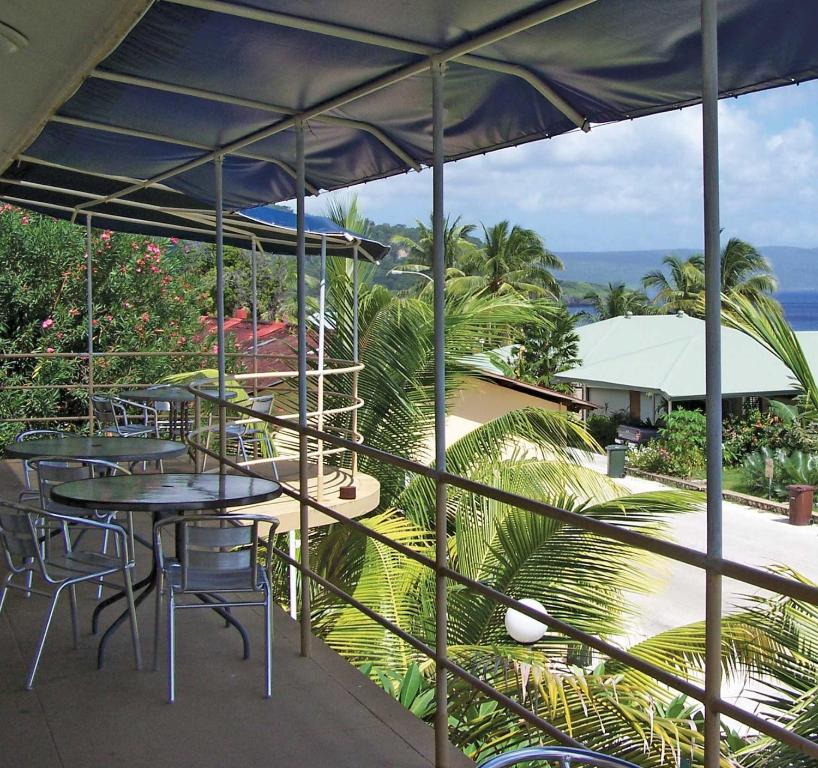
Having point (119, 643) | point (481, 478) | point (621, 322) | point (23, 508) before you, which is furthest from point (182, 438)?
point (621, 322)

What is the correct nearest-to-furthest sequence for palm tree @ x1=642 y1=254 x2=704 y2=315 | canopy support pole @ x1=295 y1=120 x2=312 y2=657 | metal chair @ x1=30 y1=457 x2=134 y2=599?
canopy support pole @ x1=295 y1=120 x2=312 y2=657, metal chair @ x1=30 y1=457 x2=134 y2=599, palm tree @ x1=642 y1=254 x2=704 y2=315

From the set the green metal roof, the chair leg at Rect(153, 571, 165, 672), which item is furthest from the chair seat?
the green metal roof

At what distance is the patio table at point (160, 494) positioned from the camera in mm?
3594

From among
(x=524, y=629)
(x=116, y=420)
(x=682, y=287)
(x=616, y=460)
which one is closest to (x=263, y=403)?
(x=116, y=420)

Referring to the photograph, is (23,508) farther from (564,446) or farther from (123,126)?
(564,446)

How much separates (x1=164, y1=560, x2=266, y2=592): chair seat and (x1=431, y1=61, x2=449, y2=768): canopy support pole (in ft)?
3.07

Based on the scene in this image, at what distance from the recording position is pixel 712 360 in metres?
1.83

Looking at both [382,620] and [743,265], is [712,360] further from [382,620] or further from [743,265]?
[743,265]

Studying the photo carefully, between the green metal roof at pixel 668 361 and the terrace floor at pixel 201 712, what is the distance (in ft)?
104

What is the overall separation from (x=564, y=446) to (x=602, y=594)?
4751mm

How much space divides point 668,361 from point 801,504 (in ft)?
40.3

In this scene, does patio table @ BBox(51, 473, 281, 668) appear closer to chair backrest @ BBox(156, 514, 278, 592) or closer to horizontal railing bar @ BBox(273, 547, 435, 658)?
chair backrest @ BBox(156, 514, 278, 592)

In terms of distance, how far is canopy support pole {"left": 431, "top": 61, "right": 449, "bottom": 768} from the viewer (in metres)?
2.79

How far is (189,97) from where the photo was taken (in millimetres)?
3797
